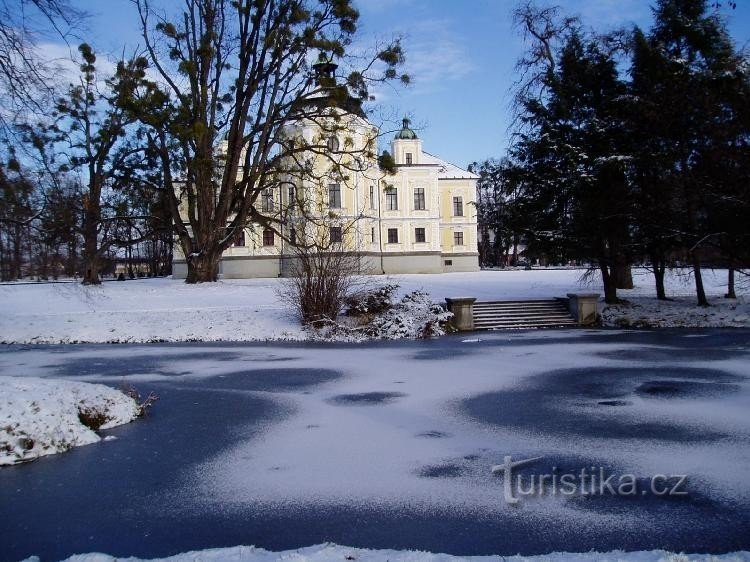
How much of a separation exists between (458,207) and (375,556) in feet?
212

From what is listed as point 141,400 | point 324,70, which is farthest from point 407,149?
point 141,400

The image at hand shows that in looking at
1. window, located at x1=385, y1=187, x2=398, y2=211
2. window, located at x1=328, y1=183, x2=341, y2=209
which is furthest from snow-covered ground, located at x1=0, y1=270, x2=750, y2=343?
window, located at x1=385, y1=187, x2=398, y2=211

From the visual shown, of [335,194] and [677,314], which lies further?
[335,194]

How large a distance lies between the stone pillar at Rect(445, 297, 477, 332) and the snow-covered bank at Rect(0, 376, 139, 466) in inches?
583

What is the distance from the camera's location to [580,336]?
20125mm

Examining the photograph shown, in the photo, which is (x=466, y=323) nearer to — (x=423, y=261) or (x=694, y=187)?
(x=694, y=187)

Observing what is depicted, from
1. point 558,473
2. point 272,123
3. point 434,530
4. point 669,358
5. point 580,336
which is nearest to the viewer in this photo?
point 434,530

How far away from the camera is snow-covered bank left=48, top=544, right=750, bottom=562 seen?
4.55 meters

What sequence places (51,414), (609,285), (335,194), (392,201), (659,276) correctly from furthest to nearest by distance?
(392,201) → (335,194) → (659,276) → (609,285) → (51,414)

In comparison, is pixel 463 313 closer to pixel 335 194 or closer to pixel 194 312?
pixel 194 312

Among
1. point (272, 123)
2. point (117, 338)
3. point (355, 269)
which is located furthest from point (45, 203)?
point (272, 123)

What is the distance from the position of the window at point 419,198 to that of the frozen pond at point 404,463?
47375mm

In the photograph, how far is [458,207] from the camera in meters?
67.8

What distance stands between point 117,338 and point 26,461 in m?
15.6
